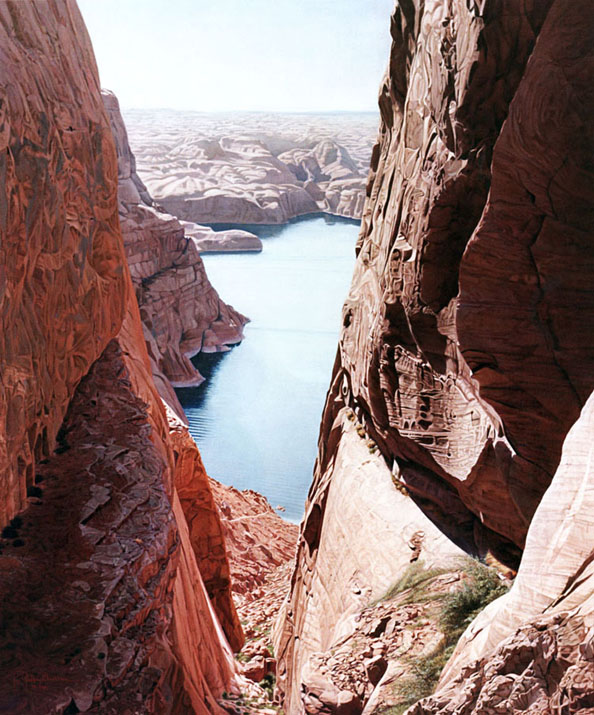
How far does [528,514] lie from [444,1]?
3.30m

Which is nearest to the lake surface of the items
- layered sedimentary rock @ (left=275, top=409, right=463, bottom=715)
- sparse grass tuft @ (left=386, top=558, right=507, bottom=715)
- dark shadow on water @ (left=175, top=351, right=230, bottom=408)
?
dark shadow on water @ (left=175, top=351, right=230, bottom=408)

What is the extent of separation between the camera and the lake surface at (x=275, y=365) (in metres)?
12.4

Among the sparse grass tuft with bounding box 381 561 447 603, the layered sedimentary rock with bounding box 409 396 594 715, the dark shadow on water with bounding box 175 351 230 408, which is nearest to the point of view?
the layered sedimentary rock with bounding box 409 396 594 715

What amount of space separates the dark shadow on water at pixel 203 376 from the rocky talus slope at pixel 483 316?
9512mm

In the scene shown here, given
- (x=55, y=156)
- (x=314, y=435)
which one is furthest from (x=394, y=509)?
(x=314, y=435)

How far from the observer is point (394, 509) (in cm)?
532

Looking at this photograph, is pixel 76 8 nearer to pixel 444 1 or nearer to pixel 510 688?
pixel 444 1

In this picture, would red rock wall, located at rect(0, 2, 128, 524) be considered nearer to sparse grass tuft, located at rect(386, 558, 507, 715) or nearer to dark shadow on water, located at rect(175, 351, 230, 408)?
sparse grass tuft, located at rect(386, 558, 507, 715)

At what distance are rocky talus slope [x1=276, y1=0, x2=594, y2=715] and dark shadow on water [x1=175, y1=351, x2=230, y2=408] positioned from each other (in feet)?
31.2

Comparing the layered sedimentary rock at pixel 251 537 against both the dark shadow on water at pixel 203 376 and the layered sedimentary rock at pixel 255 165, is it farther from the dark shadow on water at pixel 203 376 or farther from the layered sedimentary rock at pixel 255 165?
the layered sedimentary rock at pixel 255 165

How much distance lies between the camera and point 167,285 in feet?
55.0

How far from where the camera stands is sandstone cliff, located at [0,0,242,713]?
113 inches

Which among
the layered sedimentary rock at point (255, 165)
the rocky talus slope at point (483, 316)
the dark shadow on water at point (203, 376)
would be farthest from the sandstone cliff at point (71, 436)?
the layered sedimentary rock at point (255, 165)

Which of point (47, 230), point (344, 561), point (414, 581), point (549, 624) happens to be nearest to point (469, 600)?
point (414, 581)
